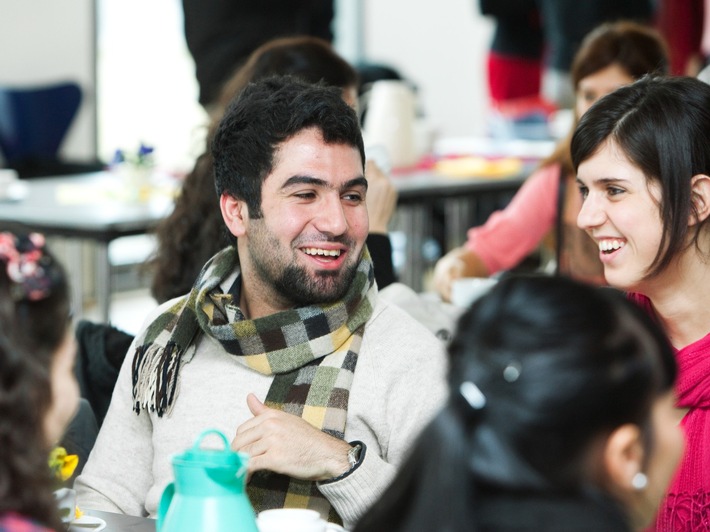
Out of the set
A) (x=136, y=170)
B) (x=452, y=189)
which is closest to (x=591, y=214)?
(x=136, y=170)

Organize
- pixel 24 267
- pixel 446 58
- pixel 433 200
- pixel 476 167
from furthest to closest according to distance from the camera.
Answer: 1. pixel 446 58
2. pixel 476 167
3. pixel 433 200
4. pixel 24 267

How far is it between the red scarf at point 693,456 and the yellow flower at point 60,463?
980mm

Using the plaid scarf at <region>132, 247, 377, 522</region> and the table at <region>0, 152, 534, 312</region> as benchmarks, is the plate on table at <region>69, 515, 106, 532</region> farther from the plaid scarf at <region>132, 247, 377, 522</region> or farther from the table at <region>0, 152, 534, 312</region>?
the table at <region>0, 152, 534, 312</region>

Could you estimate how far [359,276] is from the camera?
2.08 metres

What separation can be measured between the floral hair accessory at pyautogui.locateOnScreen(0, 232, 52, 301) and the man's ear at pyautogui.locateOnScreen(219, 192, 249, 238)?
0.83 m

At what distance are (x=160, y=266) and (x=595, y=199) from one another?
1.16 m

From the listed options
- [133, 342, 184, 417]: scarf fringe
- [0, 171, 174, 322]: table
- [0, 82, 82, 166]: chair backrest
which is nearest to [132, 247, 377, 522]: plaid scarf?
[133, 342, 184, 417]: scarf fringe

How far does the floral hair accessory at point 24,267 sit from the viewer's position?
4.28 feet

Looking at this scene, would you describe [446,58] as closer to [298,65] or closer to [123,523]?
[298,65]

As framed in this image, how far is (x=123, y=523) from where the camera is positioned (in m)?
1.73

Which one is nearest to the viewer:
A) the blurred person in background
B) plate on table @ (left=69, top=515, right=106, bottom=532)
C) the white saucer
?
plate on table @ (left=69, top=515, right=106, bottom=532)

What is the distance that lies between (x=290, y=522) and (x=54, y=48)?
5.14m

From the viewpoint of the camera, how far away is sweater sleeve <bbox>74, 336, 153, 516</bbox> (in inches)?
80.3

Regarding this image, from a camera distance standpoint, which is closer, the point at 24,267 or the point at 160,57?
the point at 24,267
